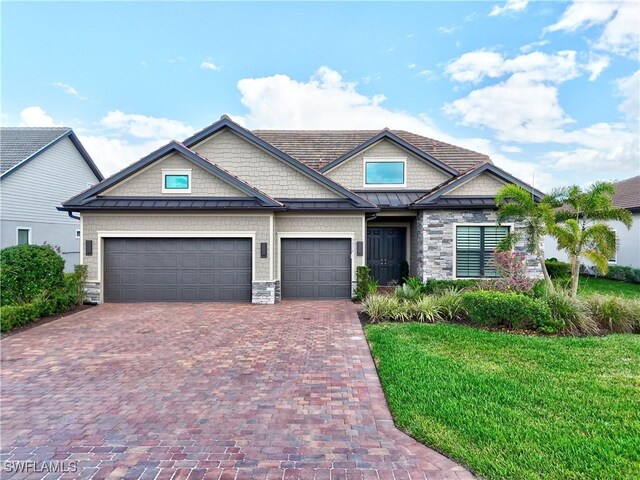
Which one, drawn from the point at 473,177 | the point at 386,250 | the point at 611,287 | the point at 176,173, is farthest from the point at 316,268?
the point at 611,287

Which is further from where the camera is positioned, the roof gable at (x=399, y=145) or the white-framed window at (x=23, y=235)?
the white-framed window at (x=23, y=235)

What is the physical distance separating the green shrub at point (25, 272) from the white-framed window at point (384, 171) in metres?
11.6

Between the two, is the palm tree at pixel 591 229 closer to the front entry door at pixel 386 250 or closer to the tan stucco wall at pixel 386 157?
the tan stucco wall at pixel 386 157

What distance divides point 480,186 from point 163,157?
11.6 meters

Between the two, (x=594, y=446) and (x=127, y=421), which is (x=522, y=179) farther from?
(x=127, y=421)

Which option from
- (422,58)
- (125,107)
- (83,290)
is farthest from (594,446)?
(125,107)

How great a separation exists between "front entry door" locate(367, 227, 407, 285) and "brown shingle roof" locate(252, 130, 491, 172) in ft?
13.4

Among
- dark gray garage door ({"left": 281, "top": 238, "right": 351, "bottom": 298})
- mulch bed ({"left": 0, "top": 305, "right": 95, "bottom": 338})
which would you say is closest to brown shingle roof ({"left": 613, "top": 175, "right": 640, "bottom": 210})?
dark gray garage door ({"left": 281, "top": 238, "right": 351, "bottom": 298})

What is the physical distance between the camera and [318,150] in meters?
16.9

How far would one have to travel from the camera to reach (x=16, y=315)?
28.0ft

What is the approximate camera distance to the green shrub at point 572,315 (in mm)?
7918

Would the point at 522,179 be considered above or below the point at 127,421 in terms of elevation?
above

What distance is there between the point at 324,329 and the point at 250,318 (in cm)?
234

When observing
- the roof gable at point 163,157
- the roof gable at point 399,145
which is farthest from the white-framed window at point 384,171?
the roof gable at point 163,157
